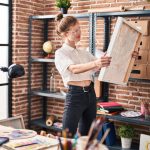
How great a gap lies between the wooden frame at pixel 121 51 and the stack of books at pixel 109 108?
65 cm

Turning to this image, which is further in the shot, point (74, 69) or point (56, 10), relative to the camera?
point (56, 10)

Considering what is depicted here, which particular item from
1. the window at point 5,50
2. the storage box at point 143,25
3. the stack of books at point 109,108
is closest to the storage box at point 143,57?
the storage box at point 143,25

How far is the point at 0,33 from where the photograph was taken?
159 inches

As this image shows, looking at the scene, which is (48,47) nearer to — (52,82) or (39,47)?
(39,47)

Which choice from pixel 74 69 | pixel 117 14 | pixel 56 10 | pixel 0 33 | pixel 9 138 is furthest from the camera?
pixel 56 10

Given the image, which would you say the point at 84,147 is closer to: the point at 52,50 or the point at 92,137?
the point at 92,137

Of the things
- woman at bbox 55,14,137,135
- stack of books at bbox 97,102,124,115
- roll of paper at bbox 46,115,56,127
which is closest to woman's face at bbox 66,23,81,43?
woman at bbox 55,14,137,135

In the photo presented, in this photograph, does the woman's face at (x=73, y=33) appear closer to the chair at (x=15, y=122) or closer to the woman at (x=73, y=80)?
the woman at (x=73, y=80)

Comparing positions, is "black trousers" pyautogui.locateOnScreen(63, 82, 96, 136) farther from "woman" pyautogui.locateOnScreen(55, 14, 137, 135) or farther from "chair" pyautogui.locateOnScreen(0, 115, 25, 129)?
"chair" pyautogui.locateOnScreen(0, 115, 25, 129)

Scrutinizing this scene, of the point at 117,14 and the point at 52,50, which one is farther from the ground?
the point at 117,14

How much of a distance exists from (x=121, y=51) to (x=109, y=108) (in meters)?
0.97

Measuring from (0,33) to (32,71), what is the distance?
0.71 metres

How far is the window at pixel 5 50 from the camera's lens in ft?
13.3

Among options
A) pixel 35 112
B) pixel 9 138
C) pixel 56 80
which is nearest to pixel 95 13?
pixel 56 80
